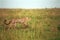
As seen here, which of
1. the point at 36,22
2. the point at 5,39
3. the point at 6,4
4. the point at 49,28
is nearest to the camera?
the point at 5,39

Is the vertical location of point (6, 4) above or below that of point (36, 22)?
above

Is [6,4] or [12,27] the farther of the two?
[6,4]

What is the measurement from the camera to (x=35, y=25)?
168cm

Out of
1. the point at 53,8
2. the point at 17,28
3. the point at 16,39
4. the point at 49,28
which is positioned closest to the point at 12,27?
the point at 17,28

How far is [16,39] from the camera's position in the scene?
57.4 inches

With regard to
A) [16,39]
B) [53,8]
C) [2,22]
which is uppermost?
[53,8]

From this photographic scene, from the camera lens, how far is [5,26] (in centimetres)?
167

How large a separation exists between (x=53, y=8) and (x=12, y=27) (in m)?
0.69

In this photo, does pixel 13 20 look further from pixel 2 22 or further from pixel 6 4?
pixel 6 4

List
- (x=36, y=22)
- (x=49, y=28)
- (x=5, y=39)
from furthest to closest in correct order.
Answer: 1. (x=36, y=22)
2. (x=49, y=28)
3. (x=5, y=39)

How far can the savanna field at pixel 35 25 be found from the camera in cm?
149

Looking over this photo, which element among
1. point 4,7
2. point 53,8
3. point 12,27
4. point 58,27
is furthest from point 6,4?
point 58,27

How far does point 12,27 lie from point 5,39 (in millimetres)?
243

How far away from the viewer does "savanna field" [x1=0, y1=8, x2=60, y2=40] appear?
1.49 metres
